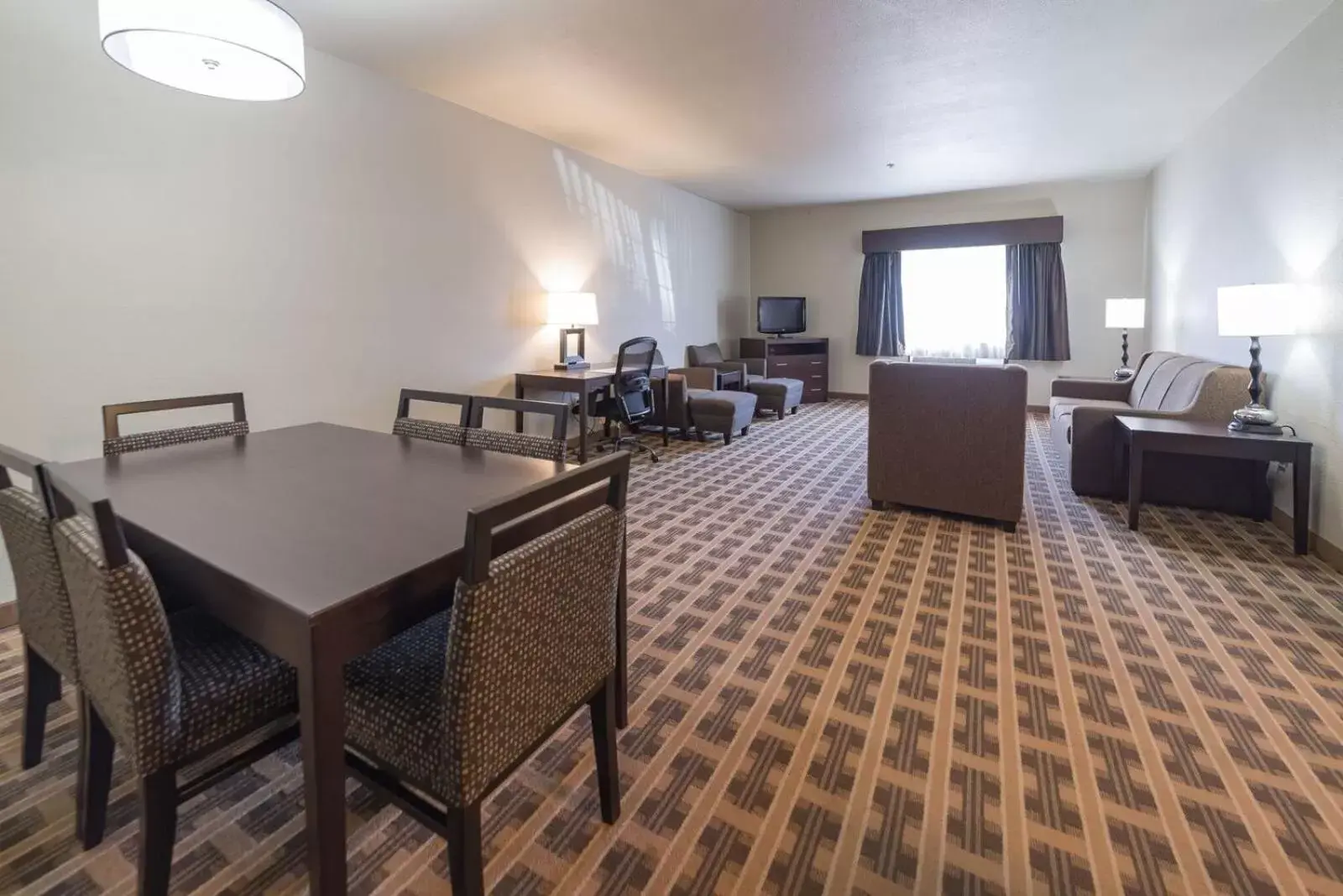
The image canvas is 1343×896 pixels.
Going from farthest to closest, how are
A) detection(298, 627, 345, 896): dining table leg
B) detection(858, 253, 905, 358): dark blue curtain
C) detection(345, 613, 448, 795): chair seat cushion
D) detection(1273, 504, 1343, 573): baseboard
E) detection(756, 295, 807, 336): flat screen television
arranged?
1. detection(756, 295, 807, 336): flat screen television
2. detection(858, 253, 905, 358): dark blue curtain
3. detection(1273, 504, 1343, 573): baseboard
4. detection(345, 613, 448, 795): chair seat cushion
5. detection(298, 627, 345, 896): dining table leg

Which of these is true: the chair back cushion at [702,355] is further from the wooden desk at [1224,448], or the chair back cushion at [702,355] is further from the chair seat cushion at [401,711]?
the chair seat cushion at [401,711]

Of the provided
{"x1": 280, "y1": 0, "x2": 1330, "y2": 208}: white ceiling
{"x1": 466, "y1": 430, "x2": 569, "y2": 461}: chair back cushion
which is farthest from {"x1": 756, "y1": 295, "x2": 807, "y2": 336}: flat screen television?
{"x1": 466, "y1": 430, "x2": 569, "y2": 461}: chair back cushion

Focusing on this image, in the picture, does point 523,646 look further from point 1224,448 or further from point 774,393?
point 774,393

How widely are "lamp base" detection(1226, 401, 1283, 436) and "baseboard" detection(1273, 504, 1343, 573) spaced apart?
17.6 inches

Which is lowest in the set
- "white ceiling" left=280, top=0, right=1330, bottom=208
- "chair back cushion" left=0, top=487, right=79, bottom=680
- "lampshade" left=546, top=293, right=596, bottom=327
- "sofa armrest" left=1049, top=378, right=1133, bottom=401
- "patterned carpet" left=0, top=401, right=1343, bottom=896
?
"patterned carpet" left=0, top=401, right=1343, bottom=896

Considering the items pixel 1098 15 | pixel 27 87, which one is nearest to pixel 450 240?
pixel 27 87

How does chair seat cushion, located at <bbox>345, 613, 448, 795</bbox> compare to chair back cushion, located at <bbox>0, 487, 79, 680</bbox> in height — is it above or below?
below

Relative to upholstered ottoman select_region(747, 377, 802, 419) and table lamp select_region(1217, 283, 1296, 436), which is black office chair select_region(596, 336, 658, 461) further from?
table lamp select_region(1217, 283, 1296, 436)

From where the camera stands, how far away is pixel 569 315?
4832mm

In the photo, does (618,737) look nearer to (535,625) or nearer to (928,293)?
(535,625)

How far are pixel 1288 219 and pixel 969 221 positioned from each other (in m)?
4.25

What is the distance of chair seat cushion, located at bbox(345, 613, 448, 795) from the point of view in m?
1.04

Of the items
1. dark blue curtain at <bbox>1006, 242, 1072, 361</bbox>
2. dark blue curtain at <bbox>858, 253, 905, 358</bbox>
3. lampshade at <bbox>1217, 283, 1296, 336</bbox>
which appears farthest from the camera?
dark blue curtain at <bbox>858, 253, 905, 358</bbox>

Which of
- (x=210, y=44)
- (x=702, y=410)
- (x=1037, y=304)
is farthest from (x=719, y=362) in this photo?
(x=210, y=44)
